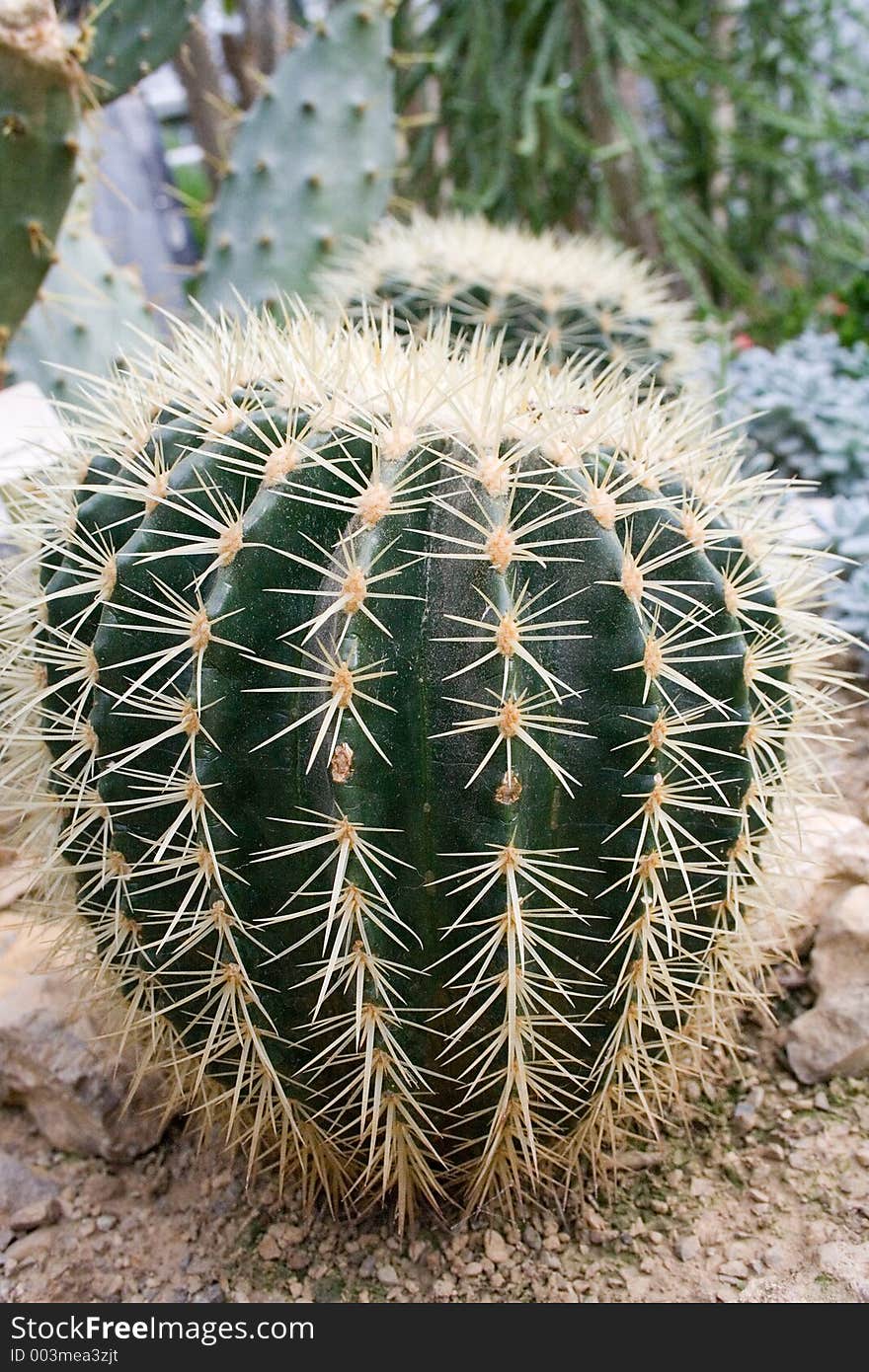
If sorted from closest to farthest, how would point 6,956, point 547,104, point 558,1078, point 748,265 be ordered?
point 558,1078 → point 6,956 → point 547,104 → point 748,265

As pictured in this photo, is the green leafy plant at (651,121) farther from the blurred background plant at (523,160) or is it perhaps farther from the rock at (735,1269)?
the rock at (735,1269)

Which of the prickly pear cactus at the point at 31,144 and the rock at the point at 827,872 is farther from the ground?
the prickly pear cactus at the point at 31,144

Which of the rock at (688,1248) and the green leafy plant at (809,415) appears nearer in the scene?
the rock at (688,1248)

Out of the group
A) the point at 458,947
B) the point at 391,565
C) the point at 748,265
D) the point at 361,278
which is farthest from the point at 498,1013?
the point at 748,265


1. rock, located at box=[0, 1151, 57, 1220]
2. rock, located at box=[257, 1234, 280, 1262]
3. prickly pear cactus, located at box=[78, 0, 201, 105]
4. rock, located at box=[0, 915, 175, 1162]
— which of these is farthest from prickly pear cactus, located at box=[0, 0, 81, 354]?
rock, located at box=[257, 1234, 280, 1262]

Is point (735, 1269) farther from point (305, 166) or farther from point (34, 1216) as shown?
point (305, 166)

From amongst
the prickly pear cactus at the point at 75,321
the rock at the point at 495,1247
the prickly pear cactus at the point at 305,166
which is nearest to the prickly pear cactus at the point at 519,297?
the prickly pear cactus at the point at 305,166

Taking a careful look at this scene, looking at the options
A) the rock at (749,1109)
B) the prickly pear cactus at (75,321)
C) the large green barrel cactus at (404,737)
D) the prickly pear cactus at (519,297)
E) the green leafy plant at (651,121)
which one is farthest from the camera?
the green leafy plant at (651,121)
